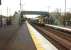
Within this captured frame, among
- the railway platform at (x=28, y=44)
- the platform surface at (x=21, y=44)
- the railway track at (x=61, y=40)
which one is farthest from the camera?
the railway track at (x=61, y=40)

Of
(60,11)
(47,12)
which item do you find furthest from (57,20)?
(47,12)

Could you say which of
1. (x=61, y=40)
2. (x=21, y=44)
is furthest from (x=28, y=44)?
(x=61, y=40)

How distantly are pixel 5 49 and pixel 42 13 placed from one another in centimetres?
13429

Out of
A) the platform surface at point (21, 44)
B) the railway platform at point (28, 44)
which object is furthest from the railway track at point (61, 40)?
the platform surface at point (21, 44)

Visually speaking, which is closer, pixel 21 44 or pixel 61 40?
pixel 21 44

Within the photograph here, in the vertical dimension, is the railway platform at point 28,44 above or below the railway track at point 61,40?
above

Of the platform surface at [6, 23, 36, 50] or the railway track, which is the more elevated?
the platform surface at [6, 23, 36, 50]

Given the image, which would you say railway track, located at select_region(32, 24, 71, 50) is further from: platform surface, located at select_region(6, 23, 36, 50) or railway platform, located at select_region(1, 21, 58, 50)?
platform surface, located at select_region(6, 23, 36, 50)

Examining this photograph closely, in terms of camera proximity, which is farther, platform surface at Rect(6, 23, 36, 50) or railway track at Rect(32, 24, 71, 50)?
railway track at Rect(32, 24, 71, 50)

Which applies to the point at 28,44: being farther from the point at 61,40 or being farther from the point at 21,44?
the point at 61,40

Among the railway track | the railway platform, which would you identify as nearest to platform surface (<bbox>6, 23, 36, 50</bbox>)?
the railway platform

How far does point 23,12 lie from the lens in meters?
140

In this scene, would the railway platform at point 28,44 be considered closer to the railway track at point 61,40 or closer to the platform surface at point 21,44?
the platform surface at point 21,44

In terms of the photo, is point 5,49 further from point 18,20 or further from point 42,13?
point 42,13
